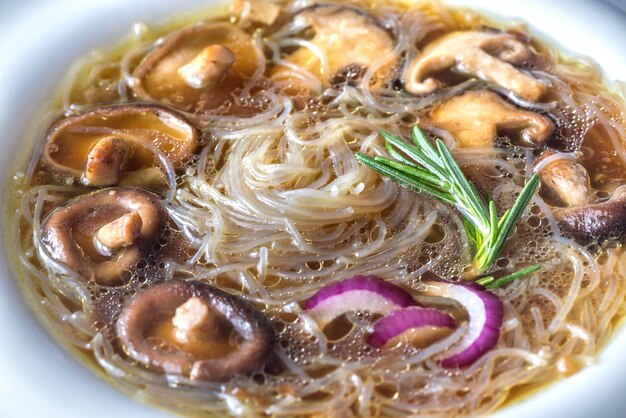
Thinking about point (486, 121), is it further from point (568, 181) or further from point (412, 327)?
point (412, 327)

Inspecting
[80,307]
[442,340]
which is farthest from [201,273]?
[442,340]

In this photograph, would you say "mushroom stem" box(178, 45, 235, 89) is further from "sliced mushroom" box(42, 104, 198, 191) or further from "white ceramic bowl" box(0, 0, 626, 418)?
"white ceramic bowl" box(0, 0, 626, 418)

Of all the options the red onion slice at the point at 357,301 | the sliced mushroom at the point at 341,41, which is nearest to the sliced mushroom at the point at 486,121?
the sliced mushroom at the point at 341,41

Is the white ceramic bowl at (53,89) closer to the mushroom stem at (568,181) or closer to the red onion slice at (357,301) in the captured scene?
the red onion slice at (357,301)

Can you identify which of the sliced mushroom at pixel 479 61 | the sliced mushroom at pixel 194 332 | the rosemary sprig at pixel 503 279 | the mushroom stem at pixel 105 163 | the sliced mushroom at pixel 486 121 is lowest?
the sliced mushroom at pixel 194 332

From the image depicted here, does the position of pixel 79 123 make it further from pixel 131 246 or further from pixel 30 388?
pixel 30 388

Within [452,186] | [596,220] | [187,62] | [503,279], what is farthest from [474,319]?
[187,62]
